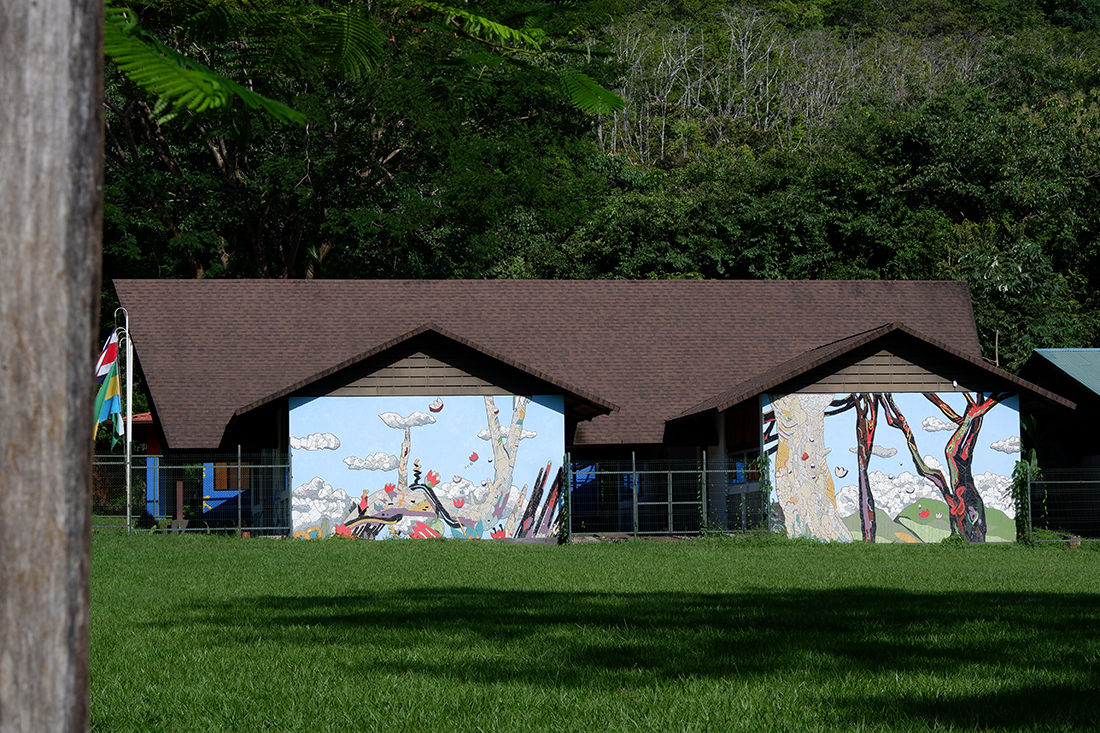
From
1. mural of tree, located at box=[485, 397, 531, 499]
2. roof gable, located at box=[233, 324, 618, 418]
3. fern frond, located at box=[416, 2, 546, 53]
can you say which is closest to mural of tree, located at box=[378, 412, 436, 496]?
roof gable, located at box=[233, 324, 618, 418]

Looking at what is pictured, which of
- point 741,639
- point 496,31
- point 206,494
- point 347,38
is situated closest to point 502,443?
point 206,494

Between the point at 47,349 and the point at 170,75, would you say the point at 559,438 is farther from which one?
the point at 47,349

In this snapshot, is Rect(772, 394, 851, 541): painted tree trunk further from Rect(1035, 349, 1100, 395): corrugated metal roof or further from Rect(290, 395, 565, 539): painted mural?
Rect(1035, 349, 1100, 395): corrugated metal roof

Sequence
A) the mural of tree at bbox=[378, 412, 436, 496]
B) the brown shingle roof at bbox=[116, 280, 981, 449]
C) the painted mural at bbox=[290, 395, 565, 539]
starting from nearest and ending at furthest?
the painted mural at bbox=[290, 395, 565, 539]
the mural of tree at bbox=[378, 412, 436, 496]
the brown shingle roof at bbox=[116, 280, 981, 449]

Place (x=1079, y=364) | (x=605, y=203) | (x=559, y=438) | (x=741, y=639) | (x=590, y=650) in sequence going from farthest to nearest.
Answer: (x=605, y=203), (x=1079, y=364), (x=559, y=438), (x=741, y=639), (x=590, y=650)

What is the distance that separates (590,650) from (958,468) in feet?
68.0

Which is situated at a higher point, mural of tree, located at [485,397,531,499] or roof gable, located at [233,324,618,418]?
roof gable, located at [233,324,618,418]

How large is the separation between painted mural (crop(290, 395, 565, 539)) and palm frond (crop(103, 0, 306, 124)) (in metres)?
25.3

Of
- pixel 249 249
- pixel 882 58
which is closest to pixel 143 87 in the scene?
pixel 249 249

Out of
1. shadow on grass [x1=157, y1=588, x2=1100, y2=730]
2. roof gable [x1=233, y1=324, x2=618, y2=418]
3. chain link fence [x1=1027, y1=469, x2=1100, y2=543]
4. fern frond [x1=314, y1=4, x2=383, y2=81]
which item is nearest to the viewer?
fern frond [x1=314, y1=4, x2=383, y2=81]

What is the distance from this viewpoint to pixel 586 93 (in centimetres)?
337

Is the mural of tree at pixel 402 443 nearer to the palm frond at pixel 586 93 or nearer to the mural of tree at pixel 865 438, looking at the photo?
the mural of tree at pixel 865 438

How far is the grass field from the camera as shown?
6.69 meters

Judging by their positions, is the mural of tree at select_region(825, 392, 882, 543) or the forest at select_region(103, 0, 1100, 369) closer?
the mural of tree at select_region(825, 392, 882, 543)
